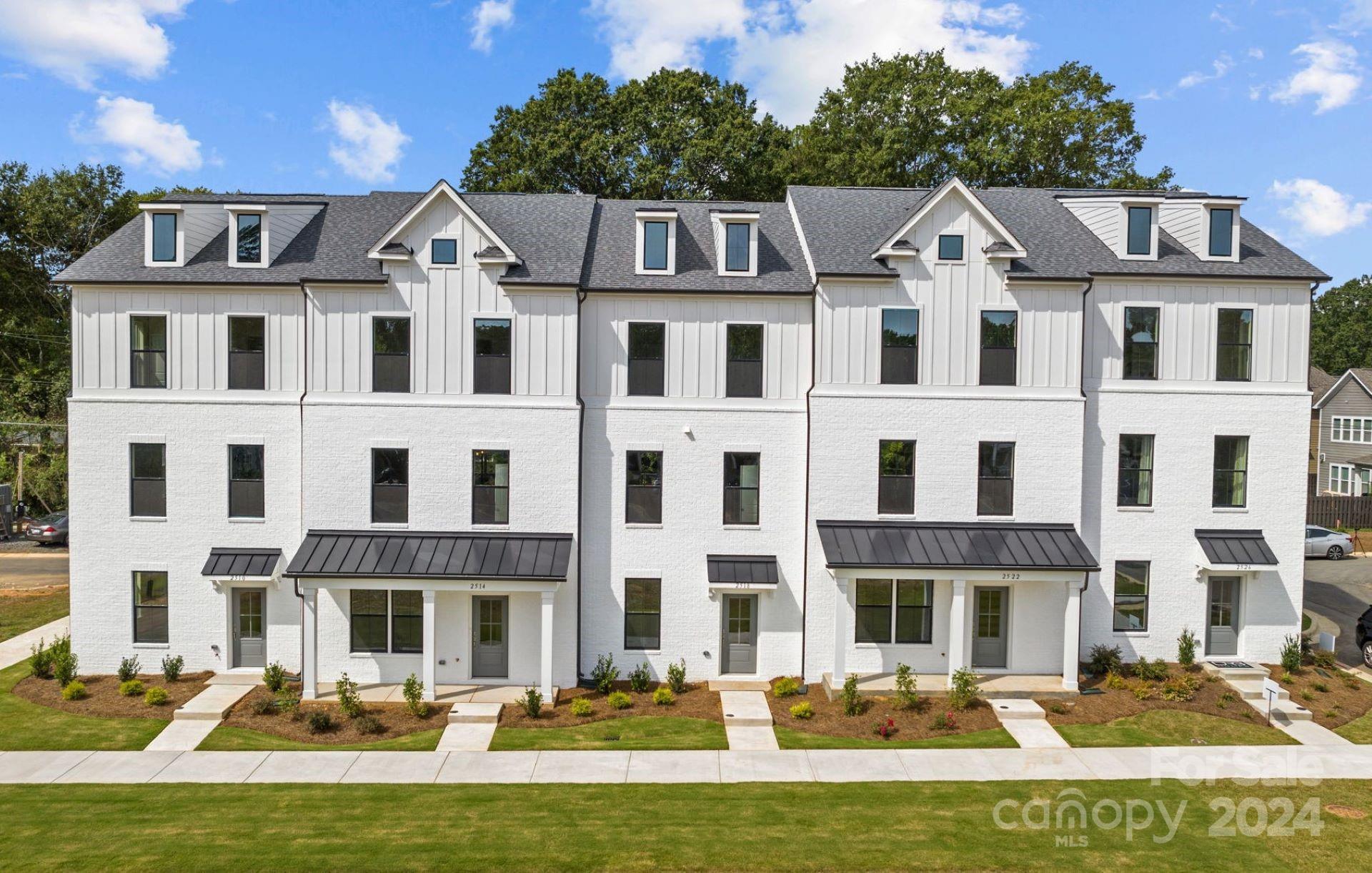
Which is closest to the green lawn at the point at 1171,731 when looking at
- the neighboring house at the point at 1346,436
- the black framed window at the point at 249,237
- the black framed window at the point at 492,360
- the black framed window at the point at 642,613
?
the black framed window at the point at 642,613

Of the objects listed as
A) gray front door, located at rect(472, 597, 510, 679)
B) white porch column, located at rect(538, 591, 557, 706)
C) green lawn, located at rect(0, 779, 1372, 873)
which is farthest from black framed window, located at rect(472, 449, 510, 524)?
green lawn, located at rect(0, 779, 1372, 873)

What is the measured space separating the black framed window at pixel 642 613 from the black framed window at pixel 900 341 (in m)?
8.10

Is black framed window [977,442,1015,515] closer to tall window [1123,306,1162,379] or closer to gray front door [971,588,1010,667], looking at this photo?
gray front door [971,588,1010,667]

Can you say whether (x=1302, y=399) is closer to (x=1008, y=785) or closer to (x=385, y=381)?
(x=1008, y=785)

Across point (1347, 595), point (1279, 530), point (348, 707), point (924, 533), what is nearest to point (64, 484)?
point (348, 707)

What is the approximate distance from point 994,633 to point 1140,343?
8634 mm

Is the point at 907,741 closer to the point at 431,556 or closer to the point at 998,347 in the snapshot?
the point at 998,347

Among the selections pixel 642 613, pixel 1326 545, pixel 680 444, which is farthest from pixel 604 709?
pixel 1326 545

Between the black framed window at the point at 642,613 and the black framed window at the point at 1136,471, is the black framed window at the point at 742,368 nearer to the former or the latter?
the black framed window at the point at 642,613

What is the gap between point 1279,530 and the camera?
70.8 ft

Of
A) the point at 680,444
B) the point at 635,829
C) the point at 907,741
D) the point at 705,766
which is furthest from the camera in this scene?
the point at 680,444

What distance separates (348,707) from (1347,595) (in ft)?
114

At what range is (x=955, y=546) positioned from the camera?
19953mm

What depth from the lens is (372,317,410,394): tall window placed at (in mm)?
20344
